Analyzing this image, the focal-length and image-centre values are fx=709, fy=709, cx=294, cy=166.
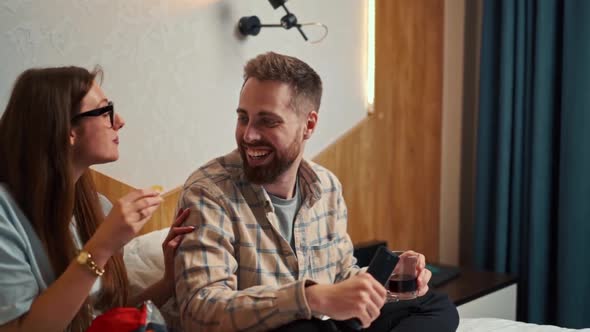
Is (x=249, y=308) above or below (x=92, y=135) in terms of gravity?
below

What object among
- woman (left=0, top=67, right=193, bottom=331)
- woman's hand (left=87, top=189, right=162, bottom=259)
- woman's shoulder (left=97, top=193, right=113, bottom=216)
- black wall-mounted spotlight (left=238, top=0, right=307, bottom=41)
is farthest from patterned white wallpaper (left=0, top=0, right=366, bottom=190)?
woman's hand (left=87, top=189, right=162, bottom=259)

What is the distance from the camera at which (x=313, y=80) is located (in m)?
2.02

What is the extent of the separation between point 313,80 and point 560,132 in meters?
1.78

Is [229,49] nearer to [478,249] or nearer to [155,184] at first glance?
[155,184]

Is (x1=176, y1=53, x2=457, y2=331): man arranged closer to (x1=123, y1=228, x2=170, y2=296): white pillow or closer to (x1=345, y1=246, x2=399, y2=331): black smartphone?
(x1=345, y1=246, x2=399, y2=331): black smartphone

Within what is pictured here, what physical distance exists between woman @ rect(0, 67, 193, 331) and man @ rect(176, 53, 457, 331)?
12cm

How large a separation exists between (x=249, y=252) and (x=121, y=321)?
50cm

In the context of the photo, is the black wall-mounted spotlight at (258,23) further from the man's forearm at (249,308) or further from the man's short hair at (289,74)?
the man's forearm at (249,308)

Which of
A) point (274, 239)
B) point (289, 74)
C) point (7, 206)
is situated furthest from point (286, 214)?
point (7, 206)

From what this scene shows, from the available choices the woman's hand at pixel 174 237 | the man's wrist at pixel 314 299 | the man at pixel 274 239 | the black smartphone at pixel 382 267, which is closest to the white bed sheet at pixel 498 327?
the man at pixel 274 239

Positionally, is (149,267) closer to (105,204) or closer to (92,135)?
(105,204)

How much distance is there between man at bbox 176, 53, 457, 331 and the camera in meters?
1.62

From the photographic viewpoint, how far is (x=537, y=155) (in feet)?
11.0

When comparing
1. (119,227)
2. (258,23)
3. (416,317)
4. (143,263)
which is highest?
(258,23)
